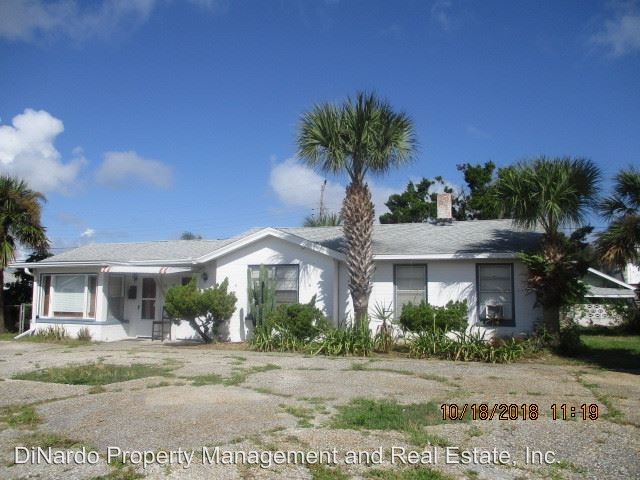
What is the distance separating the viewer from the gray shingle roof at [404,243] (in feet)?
54.6

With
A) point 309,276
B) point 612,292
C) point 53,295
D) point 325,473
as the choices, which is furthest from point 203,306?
point 612,292

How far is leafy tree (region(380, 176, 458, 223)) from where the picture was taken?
38.4 meters

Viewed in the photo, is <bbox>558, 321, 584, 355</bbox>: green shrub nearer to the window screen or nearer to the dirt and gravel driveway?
the dirt and gravel driveway

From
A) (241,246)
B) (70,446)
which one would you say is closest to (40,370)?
(70,446)

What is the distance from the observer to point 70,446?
6062 mm

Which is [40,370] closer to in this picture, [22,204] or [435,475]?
[435,475]

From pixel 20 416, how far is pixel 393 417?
4.91 m

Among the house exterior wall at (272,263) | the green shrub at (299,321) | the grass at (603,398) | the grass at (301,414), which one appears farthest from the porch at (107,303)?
the grass at (603,398)

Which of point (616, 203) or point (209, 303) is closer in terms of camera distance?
point (616, 203)

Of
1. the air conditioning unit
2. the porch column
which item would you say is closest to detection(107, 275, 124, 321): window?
the porch column

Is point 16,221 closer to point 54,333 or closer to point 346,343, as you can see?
point 54,333

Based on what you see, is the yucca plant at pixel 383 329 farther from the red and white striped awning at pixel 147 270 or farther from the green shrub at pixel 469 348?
the red and white striped awning at pixel 147 270

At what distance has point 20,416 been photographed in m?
7.43

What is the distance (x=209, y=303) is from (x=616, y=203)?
1105 cm
